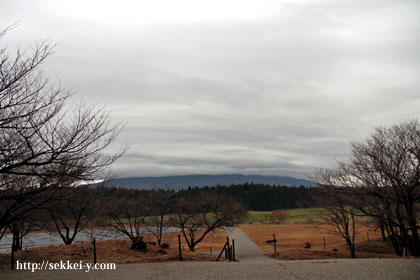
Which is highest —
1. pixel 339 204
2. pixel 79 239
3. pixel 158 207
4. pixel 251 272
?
pixel 339 204

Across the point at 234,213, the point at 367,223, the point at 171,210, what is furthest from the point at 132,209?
the point at 367,223

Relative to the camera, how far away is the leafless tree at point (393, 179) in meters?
17.8

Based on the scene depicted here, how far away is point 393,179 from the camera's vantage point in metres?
18.6

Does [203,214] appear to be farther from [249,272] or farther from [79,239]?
[79,239]

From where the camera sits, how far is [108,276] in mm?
11453

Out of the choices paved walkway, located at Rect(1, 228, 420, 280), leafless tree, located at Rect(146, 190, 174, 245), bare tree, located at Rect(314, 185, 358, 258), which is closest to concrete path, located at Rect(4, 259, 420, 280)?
paved walkway, located at Rect(1, 228, 420, 280)

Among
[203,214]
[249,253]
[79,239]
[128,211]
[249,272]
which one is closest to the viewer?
[249,272]

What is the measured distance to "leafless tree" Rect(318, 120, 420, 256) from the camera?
1784cm

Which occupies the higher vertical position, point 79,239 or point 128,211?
point 128,211

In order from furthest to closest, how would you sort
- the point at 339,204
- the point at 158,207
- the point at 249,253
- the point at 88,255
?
the point at 249,253 → the point at 158,207 → the point at 339,204 → the point at 88,255

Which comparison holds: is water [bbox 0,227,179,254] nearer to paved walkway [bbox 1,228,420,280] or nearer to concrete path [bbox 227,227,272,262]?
concrete path [bbox 227,227,272,262]

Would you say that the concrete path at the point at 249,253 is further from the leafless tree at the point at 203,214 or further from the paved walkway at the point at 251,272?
the paved walkway at the point at 251,272

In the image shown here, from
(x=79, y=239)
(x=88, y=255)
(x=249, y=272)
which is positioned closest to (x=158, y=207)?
(x=88, y=255)

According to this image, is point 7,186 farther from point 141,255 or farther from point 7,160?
point 141,255
